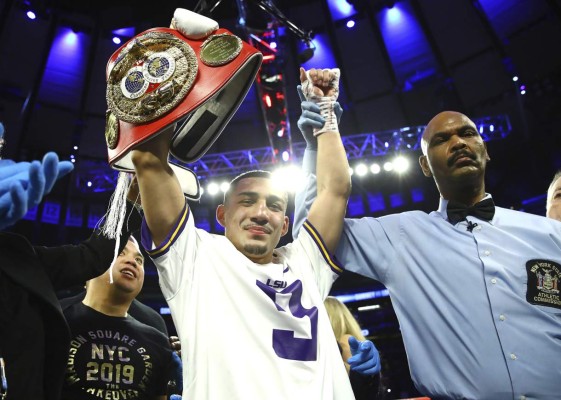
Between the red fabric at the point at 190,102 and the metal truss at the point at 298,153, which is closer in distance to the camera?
the red fabric at the point at 190,102

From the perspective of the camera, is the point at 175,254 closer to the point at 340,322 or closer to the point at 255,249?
the point at 255,249

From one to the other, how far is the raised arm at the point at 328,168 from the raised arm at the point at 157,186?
58 cm

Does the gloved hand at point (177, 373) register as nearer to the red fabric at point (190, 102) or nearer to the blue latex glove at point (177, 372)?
the blue latex glove at point (177, 372)

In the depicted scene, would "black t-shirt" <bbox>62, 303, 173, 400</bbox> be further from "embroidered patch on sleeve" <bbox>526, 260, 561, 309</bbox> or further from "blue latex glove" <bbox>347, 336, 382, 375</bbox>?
"embroidered patch on sleeve" <bbox>526, 260, 561, 309</bbox>

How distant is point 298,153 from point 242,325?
7558 millimetres

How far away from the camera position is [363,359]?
167 cm

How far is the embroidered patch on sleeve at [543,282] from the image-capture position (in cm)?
159

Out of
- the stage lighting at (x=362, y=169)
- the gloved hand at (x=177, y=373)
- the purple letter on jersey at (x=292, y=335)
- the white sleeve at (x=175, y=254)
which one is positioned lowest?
the gloved hand at (x=177, y=373)

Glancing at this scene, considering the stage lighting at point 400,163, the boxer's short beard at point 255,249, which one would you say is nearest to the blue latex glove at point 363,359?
the boxer's short beard at point 255,249

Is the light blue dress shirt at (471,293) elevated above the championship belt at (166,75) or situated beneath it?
situated beneath

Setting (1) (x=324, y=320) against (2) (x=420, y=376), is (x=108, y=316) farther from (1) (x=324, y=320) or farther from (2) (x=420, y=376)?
(2) (x=420, y=376)

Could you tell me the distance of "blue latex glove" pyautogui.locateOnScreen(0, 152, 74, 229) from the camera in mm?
1081

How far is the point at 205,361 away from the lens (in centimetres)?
138

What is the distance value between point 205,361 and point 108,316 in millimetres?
1057
